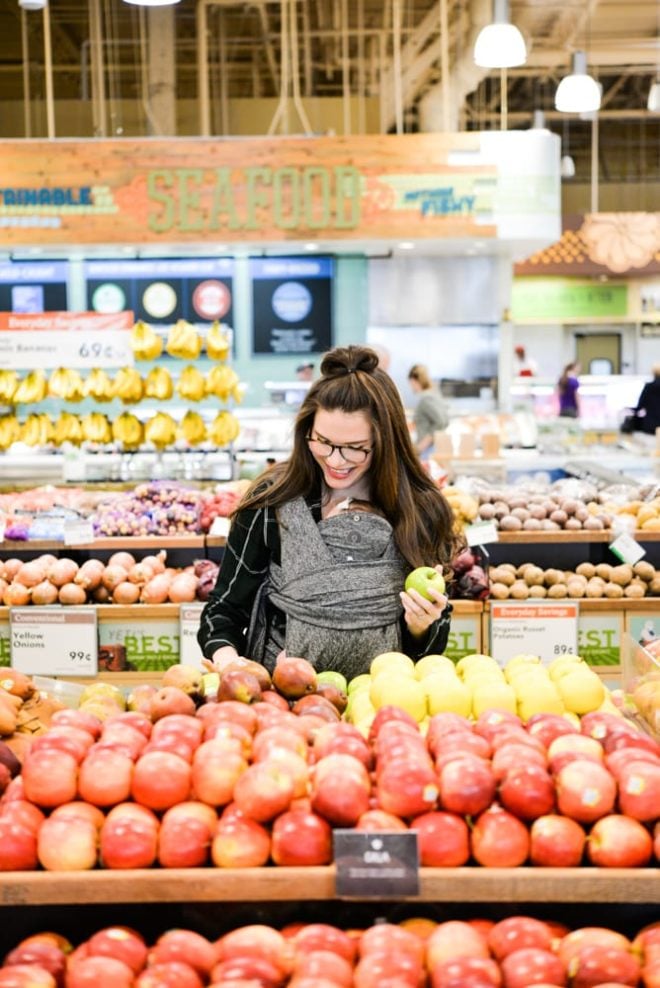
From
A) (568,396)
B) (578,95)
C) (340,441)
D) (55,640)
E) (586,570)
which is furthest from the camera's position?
(568,396)

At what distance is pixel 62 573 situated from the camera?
209 inches

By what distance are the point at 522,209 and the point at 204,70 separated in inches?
133

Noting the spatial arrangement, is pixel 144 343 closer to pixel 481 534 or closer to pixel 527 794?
pixel 481 534

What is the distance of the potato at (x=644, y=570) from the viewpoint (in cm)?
545

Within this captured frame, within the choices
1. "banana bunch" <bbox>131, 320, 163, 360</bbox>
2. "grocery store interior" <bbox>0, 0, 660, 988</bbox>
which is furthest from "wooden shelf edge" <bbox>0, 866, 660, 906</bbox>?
"banana bunch" <bbox>131, 320, 163, 360</bbox>

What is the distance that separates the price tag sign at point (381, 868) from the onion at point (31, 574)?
3.68m

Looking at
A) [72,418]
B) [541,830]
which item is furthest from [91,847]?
[72,418]

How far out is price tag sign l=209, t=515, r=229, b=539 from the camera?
18.1 feet

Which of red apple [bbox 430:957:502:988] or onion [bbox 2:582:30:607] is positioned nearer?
red apple [bbox 430:957:502:988]

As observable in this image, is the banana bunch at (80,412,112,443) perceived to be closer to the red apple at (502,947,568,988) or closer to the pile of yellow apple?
the pile of yellow apple

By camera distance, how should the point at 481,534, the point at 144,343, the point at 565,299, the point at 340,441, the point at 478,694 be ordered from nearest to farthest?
the point at 478,694, the point at 340,441, the point at 481,534, the point at 144,343, the point at 565,299

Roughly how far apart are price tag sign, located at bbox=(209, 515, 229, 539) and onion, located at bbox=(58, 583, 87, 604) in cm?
67

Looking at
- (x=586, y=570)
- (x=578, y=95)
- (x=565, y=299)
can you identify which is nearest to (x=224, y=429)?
(x=586, y=570)

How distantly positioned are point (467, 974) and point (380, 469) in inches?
65.9
